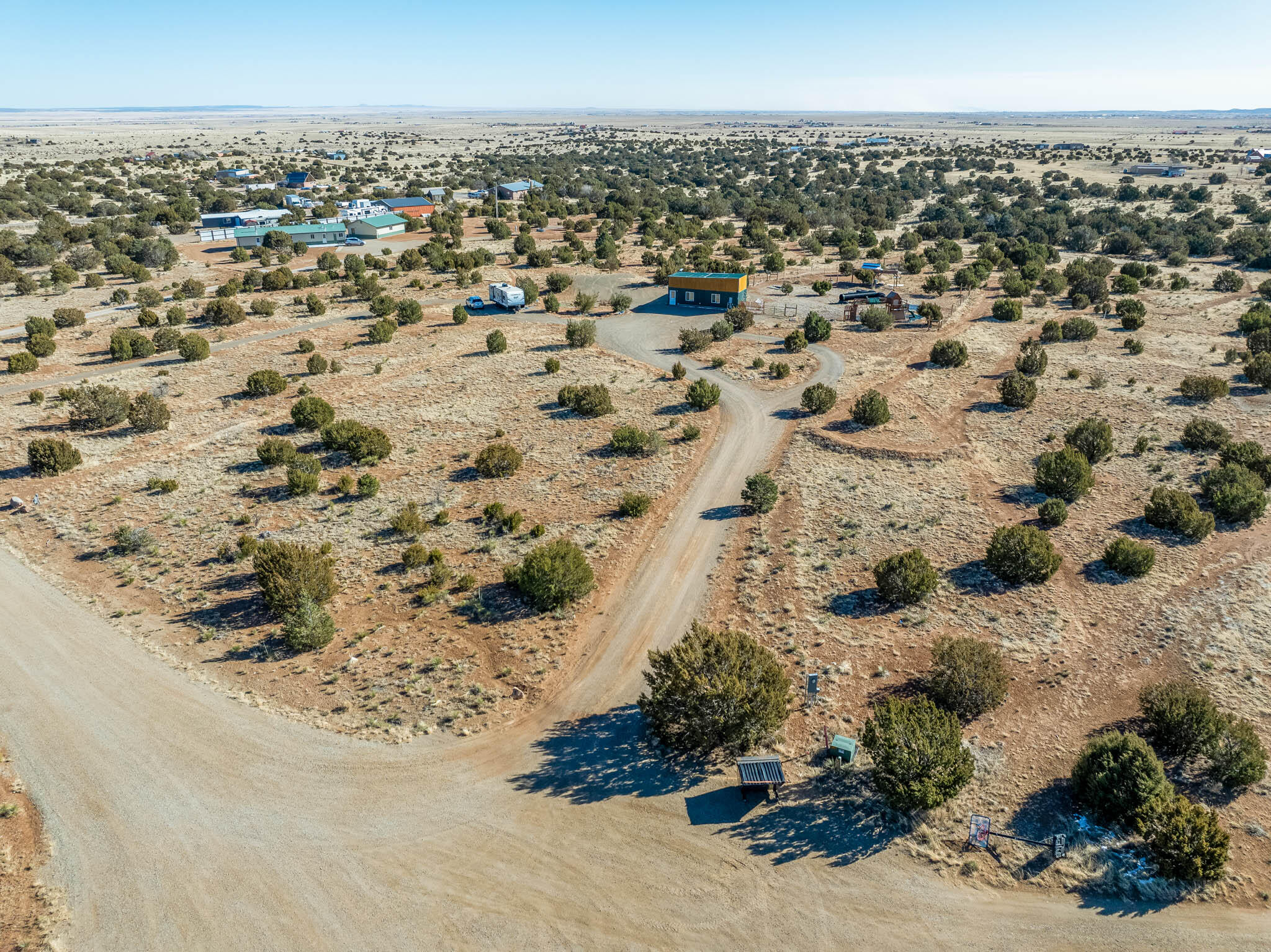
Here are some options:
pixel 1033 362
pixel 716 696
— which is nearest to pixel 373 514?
pixel 716 696

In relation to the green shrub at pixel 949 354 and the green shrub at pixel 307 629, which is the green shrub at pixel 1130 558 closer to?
the green shrub at pixel 949 354

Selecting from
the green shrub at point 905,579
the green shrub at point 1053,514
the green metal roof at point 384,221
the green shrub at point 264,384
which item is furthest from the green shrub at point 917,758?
the green metal roof at point 384,221

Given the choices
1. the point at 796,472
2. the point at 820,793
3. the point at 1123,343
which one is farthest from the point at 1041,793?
the point at 1123,343

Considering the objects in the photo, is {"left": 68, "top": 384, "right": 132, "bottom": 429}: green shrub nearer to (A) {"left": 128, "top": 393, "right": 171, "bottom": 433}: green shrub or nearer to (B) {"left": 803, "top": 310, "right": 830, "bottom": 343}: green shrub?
(A) {"left": 128, "top": 393, "right": 171, "bottom": 433}: green shrub

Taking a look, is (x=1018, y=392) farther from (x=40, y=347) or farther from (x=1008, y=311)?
(x=40, y=347)

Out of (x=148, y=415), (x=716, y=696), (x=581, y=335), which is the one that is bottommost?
(x=716, y=696)

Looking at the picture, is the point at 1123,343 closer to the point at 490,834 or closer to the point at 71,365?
the point at 490,834

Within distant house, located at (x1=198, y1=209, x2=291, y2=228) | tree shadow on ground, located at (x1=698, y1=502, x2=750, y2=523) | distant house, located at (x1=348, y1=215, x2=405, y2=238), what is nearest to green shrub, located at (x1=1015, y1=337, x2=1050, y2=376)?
tree shadow on ground, located at (x1=698, y1=502, x2=750, y2=523)

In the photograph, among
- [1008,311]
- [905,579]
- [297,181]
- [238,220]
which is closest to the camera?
[905,579]
